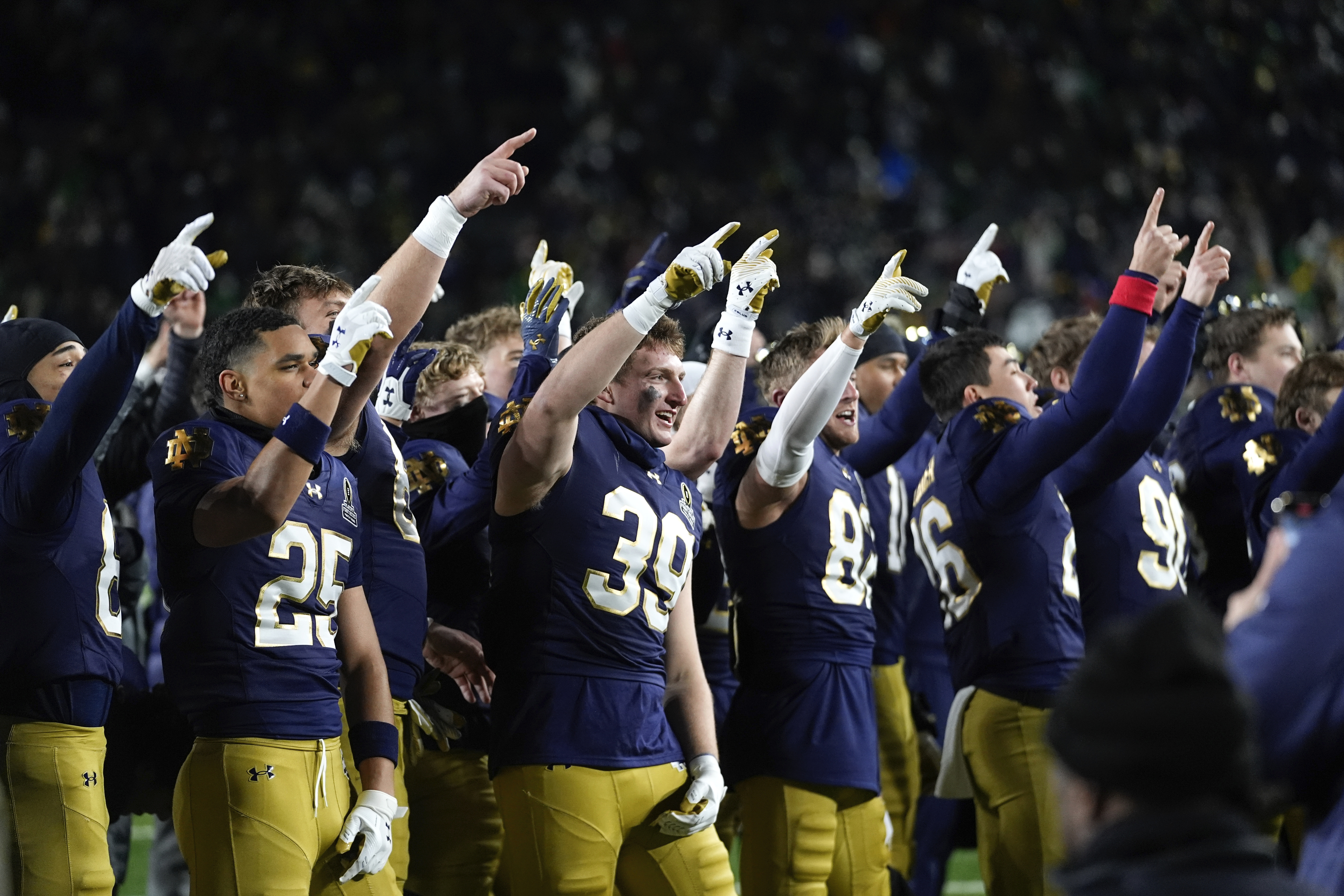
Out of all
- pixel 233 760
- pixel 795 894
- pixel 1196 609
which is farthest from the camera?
pixel 795 894

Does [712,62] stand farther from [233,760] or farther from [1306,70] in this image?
[233,760]

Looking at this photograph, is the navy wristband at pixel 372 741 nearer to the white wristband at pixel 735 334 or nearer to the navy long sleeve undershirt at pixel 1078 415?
the white wristband at pixel 735 334

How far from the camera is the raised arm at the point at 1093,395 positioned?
14.8ft

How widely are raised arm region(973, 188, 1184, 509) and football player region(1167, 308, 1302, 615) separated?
48.2 inches

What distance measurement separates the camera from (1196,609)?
171 centimetres

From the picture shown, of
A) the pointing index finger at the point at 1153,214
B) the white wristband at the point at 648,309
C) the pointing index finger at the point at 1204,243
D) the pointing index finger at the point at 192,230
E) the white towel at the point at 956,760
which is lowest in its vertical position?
the white towel at the point at 956,760

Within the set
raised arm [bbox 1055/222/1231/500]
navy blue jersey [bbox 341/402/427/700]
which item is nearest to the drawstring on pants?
navy blue jersey [bbox 341/402/427/700]

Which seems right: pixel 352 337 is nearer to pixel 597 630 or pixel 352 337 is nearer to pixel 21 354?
pixel 597 630

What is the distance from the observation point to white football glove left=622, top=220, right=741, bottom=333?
142 inches

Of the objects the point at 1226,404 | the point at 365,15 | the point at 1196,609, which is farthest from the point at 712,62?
the point at 1196,609

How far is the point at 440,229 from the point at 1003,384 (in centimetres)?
222

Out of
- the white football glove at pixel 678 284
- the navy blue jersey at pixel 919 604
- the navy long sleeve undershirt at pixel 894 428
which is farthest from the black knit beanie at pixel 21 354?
the navy blue jersey at pixel 919 604

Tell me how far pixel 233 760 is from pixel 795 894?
6.01ft

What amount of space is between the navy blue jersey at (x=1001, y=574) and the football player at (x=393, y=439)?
5.82ft
